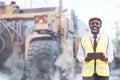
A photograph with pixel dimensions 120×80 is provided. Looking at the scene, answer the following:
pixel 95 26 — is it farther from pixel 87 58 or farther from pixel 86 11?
pixel 86 11

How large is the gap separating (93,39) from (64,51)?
3.16 m

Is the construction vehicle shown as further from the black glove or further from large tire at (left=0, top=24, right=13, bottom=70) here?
the black glove

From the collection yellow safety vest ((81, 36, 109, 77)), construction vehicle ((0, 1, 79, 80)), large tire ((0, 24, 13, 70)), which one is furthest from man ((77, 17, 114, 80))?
large tire ((0, 24, 13, 70))

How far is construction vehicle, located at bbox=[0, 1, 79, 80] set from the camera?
637cm

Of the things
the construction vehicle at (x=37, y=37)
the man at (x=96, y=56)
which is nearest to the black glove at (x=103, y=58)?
the man at (x=96, y=56)

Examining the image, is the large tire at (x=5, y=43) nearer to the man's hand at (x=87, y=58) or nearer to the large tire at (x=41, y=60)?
the large tire at (x=41, y=60)

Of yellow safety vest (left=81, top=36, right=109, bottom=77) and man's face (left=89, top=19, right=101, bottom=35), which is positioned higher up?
man's face (left=89, top=19, right=101, bottom=35)

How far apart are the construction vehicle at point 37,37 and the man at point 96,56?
2923mm

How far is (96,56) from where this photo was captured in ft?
11.0

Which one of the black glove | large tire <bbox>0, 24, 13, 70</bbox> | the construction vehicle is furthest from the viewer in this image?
large tire <bbox>0, 24, 13, 70</bbox>

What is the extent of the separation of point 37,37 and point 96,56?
10.4ft

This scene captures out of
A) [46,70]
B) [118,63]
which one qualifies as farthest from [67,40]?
[118,63]

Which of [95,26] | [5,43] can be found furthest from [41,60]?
[95,26]

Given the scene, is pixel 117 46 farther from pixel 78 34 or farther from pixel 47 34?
A: pixel 47 34
